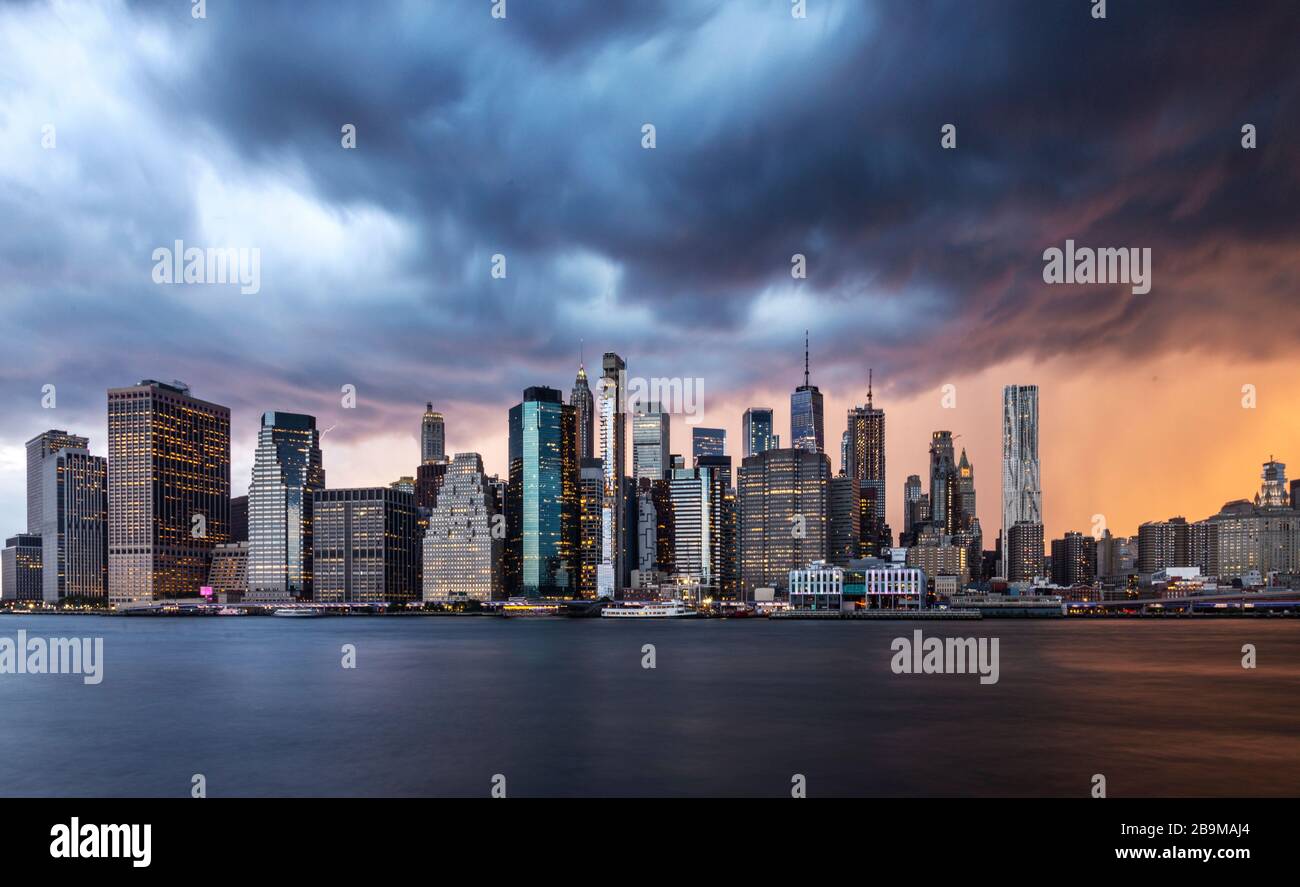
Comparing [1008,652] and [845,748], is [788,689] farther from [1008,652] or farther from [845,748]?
[1008,652]

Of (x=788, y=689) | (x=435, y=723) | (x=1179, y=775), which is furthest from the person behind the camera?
(x=788, y=689)

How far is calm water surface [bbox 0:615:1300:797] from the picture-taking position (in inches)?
1403

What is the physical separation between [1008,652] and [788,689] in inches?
2117

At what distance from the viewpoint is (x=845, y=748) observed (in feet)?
136

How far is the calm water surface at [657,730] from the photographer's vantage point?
35.6 metres

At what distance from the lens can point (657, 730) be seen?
47.8 meters

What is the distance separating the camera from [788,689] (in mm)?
68000

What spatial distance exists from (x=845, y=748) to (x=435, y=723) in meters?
23.2

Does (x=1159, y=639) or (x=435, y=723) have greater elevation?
(x=435, y=723)
